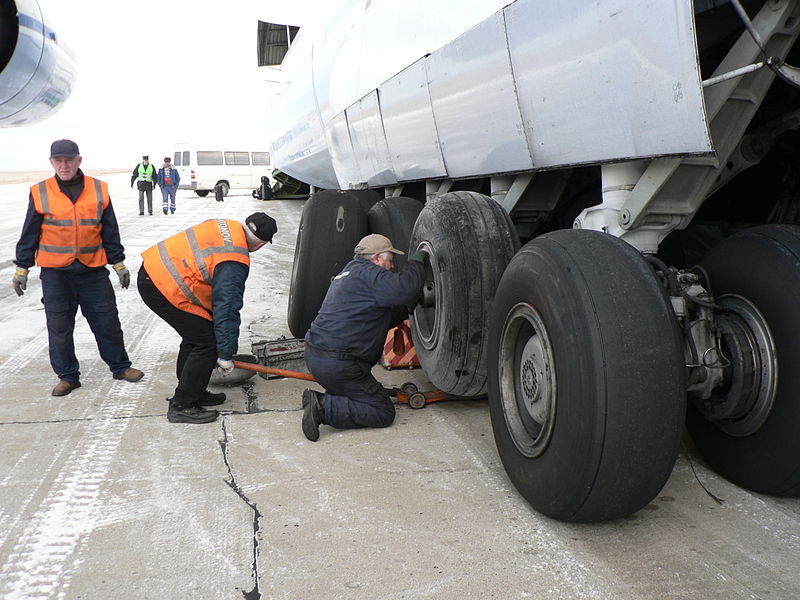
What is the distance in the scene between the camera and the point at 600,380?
230 centimetres

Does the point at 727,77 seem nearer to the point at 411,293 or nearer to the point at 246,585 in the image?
the point at 411,293

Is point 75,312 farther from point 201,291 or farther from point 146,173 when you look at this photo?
point 146,173

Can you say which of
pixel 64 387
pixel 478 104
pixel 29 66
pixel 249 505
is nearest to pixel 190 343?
pixel 64 387

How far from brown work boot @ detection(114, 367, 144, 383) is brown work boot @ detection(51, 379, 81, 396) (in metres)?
0.28

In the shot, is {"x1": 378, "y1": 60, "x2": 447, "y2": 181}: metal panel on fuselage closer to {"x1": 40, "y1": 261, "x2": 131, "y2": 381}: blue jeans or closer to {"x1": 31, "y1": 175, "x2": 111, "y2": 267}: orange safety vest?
{"x1": 31, "y1": 175, "x2": 111, "y2": 267}: orange safety vest

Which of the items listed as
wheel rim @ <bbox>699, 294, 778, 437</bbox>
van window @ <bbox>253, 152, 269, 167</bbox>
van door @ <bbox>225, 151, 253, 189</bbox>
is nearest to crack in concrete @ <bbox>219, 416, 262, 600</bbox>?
wheel rim @ <bbox>699, 294, 778, 437</bbox>

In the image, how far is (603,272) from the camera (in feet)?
8.06

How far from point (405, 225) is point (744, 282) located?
2.80 m

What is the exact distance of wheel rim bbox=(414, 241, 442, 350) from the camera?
12.9ft

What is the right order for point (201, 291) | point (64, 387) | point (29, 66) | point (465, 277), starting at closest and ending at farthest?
1. point (465, 277)
2. point (201, 291)
3. point (64, 387)
4. point (29, 66)

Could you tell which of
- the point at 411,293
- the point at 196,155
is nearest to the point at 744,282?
the point at 411,293

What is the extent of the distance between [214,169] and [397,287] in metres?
26.5

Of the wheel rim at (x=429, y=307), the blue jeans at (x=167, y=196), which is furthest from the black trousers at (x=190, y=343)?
the blue jeans at (x=167, y=196)

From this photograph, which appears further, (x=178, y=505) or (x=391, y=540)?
(x=178, y=505)
